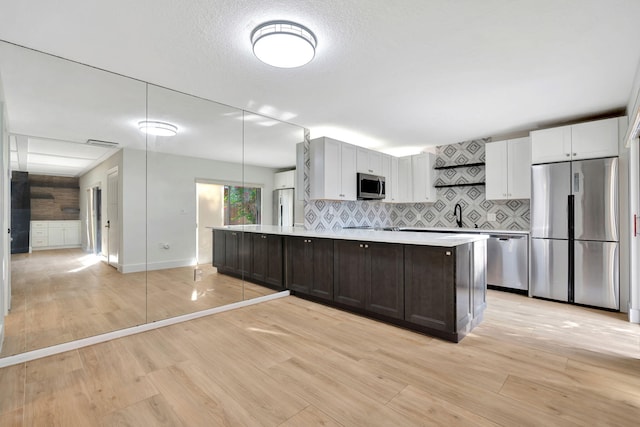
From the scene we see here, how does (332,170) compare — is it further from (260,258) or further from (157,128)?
(157,128)

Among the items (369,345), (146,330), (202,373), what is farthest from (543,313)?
(146,330)

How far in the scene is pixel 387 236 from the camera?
3.19m

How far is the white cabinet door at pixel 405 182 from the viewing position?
5.64 m

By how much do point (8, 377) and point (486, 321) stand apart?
3912mm

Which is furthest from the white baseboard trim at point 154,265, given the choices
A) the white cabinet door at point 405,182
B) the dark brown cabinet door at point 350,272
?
the white cabinet door at point 405,182

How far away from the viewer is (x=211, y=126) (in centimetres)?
343

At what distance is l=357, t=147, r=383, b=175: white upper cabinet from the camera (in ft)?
15.8

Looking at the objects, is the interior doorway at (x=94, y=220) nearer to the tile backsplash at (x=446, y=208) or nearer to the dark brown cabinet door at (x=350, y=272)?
the dark brown cabinet door at (x=350, y=272)

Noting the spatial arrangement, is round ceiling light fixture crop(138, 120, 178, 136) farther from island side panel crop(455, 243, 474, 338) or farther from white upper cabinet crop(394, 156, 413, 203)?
white upper cabinet crop(394, 156, 413, 203)

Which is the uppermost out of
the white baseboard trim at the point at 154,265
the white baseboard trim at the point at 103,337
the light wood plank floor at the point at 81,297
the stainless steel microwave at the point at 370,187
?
the stainless steel microwave at the point at 370,187

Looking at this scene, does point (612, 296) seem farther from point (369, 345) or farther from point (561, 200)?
point (369, 345)

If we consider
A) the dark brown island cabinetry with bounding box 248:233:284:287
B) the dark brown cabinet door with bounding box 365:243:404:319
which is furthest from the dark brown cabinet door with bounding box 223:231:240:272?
the dark brown cabinet door with bounding box 365:243:404:319

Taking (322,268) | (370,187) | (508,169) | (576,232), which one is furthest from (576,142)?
(322,268)

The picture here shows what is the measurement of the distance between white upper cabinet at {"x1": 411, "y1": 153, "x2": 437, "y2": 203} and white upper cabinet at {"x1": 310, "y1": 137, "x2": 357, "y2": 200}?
156 cm
